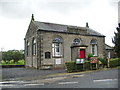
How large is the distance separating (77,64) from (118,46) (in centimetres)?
1204

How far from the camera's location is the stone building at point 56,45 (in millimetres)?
22219

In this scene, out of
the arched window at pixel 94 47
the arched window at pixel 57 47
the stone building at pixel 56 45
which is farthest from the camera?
the arched window at pixel 94 47

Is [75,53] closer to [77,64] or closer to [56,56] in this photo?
[56,56]

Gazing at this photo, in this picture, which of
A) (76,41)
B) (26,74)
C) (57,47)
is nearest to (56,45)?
(57,47)

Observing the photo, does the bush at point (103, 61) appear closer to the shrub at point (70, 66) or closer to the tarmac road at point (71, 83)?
the shrub at point (70, 66)

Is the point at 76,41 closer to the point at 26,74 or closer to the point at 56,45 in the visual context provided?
the point at 56,45

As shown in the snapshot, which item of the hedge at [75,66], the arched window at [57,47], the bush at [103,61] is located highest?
the arched window at [57,47]

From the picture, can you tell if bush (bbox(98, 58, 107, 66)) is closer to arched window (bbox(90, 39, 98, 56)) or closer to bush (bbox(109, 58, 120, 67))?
bush (bbox(109, 58, 120, 67))

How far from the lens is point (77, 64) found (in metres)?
17.1

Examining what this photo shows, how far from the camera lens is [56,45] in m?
23.5

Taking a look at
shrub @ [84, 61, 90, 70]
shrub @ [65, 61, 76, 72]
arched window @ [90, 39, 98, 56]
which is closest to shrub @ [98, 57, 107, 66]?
shrub @ [84, 61, 90, 70]

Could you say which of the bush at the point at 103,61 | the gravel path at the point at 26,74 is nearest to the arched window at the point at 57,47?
the gravel path at the point at 26,74

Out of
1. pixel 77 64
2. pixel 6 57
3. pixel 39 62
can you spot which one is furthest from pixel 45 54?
pixel 6 57

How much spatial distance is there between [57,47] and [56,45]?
39 centimetres
